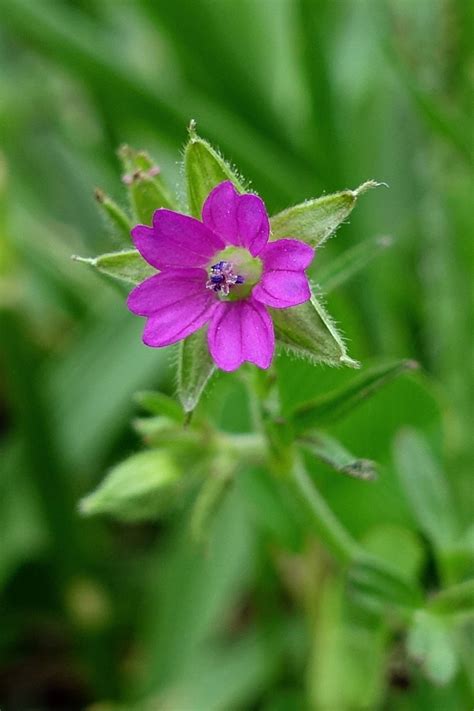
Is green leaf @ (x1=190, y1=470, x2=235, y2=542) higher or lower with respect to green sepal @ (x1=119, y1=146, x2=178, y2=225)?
lower

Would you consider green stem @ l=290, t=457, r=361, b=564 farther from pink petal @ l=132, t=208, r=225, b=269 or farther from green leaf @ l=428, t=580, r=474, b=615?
pink petal @ l=132, t=208, r=225, b=269

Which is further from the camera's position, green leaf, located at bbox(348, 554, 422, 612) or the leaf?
green leaf, located at bbox(348, 554, 422, 612)

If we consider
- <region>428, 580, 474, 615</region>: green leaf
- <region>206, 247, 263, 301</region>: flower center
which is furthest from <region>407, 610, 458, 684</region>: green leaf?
<region>206, 247, 263, 301</region>: flower center

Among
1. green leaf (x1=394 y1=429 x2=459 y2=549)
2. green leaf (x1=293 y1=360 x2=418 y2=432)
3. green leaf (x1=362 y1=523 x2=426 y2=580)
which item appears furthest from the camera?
green leaf (x1=362 y1=523 x2=426 y2=580)

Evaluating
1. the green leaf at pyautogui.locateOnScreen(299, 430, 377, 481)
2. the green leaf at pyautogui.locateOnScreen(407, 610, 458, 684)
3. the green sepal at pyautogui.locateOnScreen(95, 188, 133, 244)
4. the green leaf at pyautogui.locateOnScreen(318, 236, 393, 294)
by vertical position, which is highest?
the green leaf at pyautogui.locateOnScreen(318, 236, 393, 294)

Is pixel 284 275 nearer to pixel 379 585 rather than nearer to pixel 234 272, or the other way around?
pixel 234 272

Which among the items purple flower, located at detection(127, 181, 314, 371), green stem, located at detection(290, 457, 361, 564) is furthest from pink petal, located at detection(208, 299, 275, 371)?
green stem, located at detection(290, 457, 361, 564)

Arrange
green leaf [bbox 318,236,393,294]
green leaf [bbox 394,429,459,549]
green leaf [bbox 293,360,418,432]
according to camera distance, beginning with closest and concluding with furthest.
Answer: green leaf [bbox 293,360,418,432]
green leaf [bbox 318,236,393,294]
green leaf [bbox 394,429,459,549]

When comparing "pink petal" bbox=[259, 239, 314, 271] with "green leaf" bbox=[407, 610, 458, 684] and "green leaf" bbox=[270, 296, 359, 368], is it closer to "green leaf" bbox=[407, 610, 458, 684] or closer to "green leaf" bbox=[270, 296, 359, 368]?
"green leaf" bbox=[270, 296, 359, 368]
